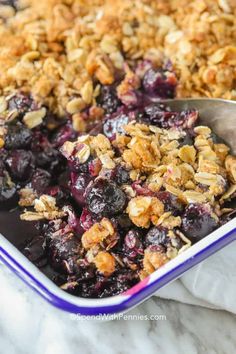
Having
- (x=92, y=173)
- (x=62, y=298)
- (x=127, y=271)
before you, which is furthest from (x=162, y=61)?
(x=62, y=298)

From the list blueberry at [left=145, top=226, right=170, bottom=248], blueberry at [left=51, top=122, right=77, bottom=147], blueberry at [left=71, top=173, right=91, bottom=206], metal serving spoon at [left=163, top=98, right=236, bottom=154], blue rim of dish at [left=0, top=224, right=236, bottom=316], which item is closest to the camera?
blue rim of dish at [left=0, top=224, right=236, bottom=316]

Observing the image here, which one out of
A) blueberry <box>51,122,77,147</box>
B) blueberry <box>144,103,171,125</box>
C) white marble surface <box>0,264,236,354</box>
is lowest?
white marble surface <box>0,264,236,354</box>

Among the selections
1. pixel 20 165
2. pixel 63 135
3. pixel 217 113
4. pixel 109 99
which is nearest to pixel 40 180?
pixel 20 165

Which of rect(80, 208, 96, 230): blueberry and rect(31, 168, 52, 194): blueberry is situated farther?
rect(31, 168, 52, 194): blueberry

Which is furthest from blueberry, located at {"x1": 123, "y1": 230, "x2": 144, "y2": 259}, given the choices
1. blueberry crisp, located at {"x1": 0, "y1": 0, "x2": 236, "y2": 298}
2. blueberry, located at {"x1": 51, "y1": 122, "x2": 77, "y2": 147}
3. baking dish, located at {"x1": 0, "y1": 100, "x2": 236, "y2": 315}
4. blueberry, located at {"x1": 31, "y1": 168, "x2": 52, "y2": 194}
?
blueberry, located at {"x1": 51, "y1": 122, "x2": 77, "y2": 147}

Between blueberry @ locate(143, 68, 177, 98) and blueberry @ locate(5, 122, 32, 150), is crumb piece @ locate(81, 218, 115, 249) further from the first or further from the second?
blueberry @ locate(143, 68, 177, 98)

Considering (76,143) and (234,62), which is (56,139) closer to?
(76,143)

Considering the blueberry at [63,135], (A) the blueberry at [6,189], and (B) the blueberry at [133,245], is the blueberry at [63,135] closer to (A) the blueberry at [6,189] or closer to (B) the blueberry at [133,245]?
(A) the blueberry at [6,189]

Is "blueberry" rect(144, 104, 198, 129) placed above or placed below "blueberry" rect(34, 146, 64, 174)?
above
